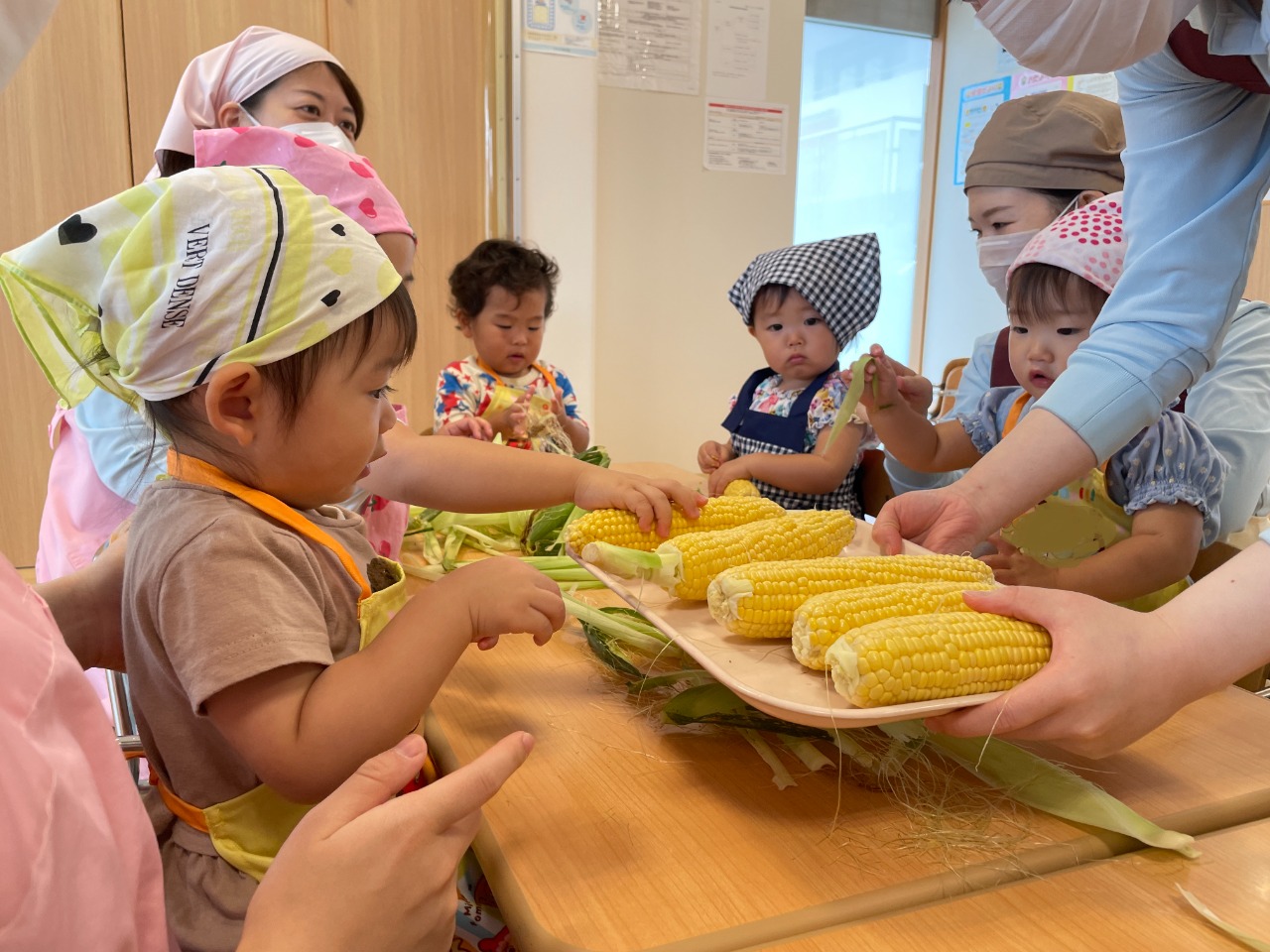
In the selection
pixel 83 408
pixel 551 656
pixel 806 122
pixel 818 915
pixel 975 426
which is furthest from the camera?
pixel 806 122

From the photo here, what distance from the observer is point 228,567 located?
78 cm

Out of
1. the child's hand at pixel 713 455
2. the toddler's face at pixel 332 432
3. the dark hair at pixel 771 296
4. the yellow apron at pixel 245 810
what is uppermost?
the dark hair at pixel 771 296

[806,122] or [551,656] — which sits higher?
[806,122]

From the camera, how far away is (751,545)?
102cm

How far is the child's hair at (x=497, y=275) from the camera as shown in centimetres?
277

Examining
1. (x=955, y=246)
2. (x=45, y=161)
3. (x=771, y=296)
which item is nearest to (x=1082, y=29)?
(x=771, y=296)

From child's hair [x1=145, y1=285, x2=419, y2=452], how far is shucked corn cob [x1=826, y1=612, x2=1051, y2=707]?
53 centimetres

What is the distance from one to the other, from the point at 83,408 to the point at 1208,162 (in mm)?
1805

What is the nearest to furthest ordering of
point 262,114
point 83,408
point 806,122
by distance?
point 83,408 < point 262,114 < point 806,122

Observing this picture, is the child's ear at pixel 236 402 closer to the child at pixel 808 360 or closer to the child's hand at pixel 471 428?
the child's hand at pixel 471 428

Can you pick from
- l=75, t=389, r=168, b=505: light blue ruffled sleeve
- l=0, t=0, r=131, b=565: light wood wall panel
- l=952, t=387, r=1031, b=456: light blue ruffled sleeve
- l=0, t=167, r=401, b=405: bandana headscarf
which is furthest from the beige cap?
l=0, t=0, r=131, b=565: light wood wall panel

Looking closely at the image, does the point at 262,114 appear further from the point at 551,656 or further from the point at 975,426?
the point at 975,426

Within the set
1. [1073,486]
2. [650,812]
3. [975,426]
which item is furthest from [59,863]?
[975,426]

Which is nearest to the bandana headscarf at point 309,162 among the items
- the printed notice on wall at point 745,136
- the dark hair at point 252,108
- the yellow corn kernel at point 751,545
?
the dark hair at point 252,108
